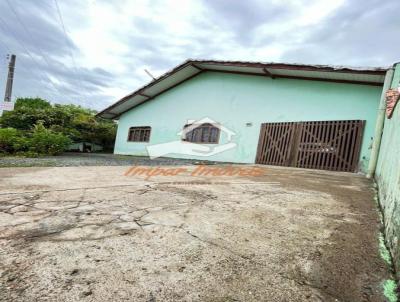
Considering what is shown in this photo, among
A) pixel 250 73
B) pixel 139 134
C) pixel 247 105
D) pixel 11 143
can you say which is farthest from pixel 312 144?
pixel 11 143

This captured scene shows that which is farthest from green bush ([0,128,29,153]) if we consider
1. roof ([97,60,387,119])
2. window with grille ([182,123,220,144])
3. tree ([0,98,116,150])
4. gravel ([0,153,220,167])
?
window with grille ([182,123,220,144])

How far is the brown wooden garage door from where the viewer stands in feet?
25.4

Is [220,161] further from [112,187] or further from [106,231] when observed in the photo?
[106,231]

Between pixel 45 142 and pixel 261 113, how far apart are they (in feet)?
26.6

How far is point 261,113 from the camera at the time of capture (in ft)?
32.4

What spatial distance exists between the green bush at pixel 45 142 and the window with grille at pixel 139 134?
4100 millimetres

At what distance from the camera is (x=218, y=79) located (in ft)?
37.3

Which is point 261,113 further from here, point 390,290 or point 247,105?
point 390,290

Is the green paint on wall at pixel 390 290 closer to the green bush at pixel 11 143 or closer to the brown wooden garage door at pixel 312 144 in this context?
the brown wooden garage door at pixel 312 144

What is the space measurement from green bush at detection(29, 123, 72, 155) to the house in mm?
4013

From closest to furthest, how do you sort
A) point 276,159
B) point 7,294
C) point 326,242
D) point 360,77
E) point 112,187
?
point 7,294
point 326,242
point 112,187
point 360,77
point 276,159

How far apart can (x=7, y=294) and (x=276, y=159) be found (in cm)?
A: 867

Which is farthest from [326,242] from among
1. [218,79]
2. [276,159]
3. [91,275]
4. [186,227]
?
[218,79]

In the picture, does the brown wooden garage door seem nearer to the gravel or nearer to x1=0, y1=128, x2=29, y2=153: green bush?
the gravel
